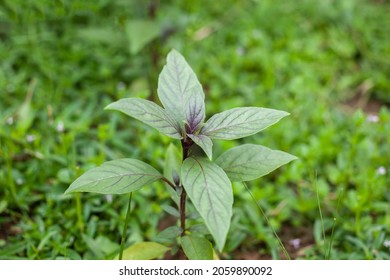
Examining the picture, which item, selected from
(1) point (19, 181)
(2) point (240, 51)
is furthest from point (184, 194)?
(2) point (240, 51)

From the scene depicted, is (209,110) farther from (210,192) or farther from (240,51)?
(210,192)

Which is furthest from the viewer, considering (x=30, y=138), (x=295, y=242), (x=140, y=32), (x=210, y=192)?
(x=140, y=32)

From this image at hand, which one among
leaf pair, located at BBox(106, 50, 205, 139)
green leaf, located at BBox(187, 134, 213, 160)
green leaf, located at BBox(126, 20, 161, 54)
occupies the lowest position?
green leaf, located at BBox(187, 134, 213, 160)

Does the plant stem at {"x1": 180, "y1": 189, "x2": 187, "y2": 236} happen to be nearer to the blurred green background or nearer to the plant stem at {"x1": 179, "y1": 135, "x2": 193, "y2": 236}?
the plant stem at {"x1": 179, "y1": 135, "x2": 193, "y2": 236}

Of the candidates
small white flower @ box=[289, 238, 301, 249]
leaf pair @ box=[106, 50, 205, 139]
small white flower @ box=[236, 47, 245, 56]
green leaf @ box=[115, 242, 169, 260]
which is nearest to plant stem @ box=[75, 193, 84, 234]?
green leaf @ box=[115, 242, 169, 260]

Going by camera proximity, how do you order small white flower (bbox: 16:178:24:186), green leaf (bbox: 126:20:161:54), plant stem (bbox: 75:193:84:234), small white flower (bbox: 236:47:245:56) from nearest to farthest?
plant stem (bbox: 75:193:84:234)
small white flower (bbox: 16:178:24:186)
green leaf (bbox: 126:20:161:54)
small white flower (bbox: 236:47:245:56)

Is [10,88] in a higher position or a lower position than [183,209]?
higher
